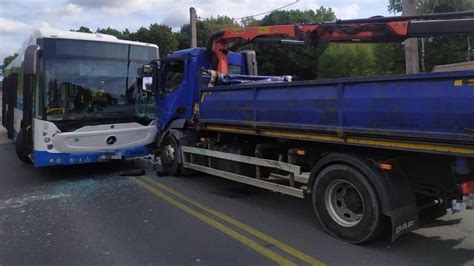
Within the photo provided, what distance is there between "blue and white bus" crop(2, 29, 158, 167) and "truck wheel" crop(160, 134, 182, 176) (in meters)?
0.55

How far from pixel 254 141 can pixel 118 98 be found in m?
3.52

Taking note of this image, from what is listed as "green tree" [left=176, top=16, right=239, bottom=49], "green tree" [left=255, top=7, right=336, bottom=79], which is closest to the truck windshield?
"green tree" [left=255, top=7, right=336, bottom=79]

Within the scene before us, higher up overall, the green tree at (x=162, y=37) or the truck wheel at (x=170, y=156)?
the green tree at (x=162, y=37)

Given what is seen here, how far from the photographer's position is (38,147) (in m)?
8.49

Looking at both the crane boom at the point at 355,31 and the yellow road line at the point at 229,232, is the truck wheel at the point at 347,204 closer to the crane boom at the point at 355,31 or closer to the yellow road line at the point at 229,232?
the yellow road line at the point at 229,232

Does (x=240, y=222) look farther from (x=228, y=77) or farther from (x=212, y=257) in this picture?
(x=228, y=77)

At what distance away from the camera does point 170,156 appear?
30.6 feet

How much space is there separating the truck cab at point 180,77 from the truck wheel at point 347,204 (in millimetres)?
3881

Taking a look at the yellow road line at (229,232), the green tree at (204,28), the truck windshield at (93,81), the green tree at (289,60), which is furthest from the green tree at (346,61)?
the yellow road line at (229,232)

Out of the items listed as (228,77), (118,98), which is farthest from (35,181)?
(228,77)

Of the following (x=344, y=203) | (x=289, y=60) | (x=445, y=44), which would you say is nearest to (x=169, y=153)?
(x=344, y=203)

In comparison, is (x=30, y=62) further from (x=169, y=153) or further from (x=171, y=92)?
(x=169, y=153)

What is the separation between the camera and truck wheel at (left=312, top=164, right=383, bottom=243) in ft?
16.1

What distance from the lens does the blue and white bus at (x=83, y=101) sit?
8.48m
